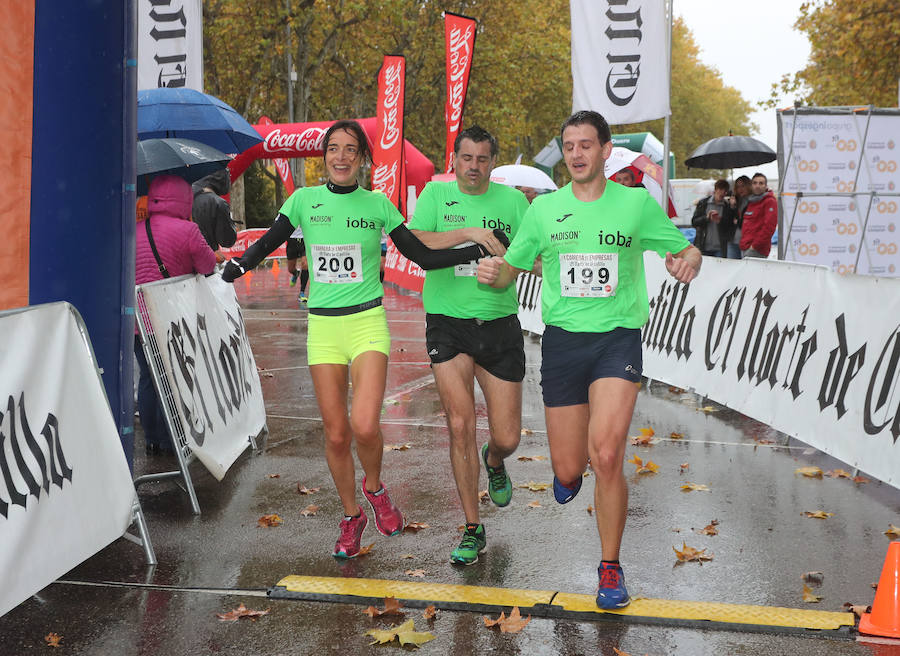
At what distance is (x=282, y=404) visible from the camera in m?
10.2

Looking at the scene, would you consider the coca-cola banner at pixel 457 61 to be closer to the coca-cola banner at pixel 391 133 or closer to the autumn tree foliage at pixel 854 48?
the coca-cola banner at pixel 391 133

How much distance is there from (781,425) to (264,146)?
20188 mm

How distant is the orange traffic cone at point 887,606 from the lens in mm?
4316

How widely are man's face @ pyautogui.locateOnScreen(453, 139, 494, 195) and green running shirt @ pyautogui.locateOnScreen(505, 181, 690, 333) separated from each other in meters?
0.64

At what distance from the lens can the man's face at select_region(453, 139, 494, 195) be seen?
5578mm

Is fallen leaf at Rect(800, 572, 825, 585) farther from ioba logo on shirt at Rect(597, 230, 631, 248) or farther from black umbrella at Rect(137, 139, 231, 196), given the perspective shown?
black umbrella at Rect(137, 139, 231, 196)

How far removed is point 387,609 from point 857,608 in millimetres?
2028

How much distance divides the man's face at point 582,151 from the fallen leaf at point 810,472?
11.1 ft

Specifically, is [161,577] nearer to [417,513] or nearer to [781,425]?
[417,513]

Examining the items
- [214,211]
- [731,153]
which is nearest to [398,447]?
[214,211]

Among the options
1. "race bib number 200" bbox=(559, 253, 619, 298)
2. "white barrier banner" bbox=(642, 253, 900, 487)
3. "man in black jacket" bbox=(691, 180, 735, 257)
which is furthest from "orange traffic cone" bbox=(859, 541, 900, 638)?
"man in black jacket" bbox=(691, 180, 735, 257)

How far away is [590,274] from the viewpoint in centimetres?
489

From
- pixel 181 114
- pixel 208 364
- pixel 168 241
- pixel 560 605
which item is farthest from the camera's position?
pixel 181 114

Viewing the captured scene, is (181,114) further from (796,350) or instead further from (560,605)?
(560,605)
